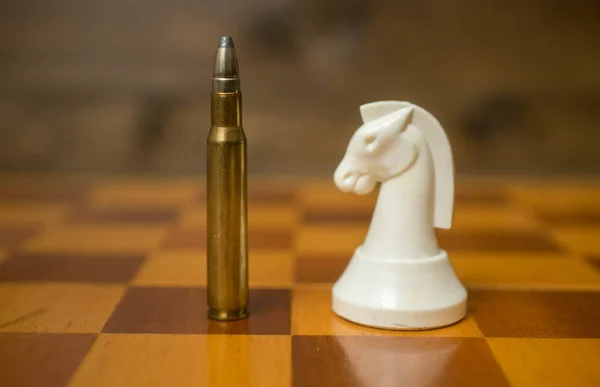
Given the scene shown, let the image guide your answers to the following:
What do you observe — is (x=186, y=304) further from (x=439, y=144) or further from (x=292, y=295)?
(x=439, y=144)

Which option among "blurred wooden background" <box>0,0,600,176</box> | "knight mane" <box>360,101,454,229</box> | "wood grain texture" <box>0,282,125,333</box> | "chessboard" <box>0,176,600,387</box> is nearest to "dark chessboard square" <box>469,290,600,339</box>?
"chessboard" <box>0,176,600,387</box>

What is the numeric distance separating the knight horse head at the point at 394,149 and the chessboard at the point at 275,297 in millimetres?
171

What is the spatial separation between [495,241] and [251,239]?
0.43m

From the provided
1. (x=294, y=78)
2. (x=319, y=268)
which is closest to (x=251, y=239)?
(x=319, y=268)

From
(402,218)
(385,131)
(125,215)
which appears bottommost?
(125,215)

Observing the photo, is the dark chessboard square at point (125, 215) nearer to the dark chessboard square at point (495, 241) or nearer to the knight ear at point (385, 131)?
the dark chessboard square at point (495, 241)

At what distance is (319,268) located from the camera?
1265 millimetres

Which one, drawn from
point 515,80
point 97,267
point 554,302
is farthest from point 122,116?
point 554,302

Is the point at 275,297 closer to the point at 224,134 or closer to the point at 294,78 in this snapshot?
the point at 224,134

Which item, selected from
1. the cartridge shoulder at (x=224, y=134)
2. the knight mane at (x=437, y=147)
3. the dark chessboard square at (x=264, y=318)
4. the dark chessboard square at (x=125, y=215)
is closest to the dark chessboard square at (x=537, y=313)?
the knight mane at (x=437, y=147)

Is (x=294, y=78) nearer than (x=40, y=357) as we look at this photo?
No

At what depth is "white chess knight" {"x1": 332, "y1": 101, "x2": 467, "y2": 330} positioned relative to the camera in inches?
38.2

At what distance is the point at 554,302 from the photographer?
110 cm

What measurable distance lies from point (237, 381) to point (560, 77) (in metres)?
1.44
